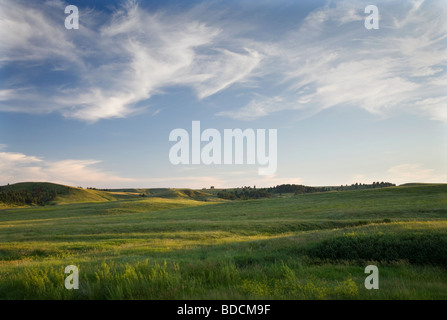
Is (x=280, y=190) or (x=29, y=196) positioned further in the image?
(x=280, y=190)

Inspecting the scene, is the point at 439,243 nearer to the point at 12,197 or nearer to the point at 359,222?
the point at 359,222

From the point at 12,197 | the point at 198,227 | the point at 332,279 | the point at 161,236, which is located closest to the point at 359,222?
the point at 198,227

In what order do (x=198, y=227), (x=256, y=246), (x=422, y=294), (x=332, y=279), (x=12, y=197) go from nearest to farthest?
1. (x=422, y=294)
2. (x=332, y=279)
3. (x=256, y=246)
4. (x=198, y=227)
5. (x=12, y=197)

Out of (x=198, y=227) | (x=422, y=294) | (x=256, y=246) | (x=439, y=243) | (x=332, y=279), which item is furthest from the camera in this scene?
(x=198, y=227)

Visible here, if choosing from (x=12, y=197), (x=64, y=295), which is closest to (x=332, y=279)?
(x=64, y=295)

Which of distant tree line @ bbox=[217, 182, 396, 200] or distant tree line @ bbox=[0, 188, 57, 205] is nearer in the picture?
distant tree line @ bbox=[0, 188, 57, 205]

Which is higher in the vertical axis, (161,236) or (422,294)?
(422,294)

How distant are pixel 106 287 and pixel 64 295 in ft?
3.82

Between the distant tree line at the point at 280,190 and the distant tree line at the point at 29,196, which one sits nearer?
the distant tree line at the point at 29,196

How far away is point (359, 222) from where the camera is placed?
30.4 metres
